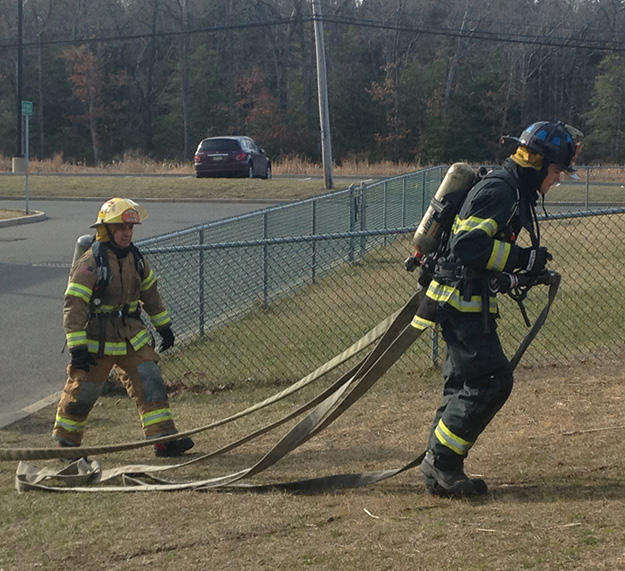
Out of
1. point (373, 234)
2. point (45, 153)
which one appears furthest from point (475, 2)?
point (373, 234)

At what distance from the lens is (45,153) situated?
66000mm

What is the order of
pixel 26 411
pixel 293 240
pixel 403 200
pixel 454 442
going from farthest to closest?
pixel 403 200, pixel 293 240, pixel 26 411, pixel 454 442

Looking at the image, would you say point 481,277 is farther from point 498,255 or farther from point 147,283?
point 147,283

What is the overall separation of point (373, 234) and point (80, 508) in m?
3.41

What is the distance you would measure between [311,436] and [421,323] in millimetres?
892

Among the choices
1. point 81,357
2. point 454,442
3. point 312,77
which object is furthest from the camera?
point 312,77

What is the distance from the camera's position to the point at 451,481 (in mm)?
4586

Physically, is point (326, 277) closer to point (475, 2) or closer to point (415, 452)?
point (415, 452)

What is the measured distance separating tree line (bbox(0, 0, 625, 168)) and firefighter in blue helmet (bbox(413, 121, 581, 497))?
5111cm

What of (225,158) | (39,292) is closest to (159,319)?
(39,292)

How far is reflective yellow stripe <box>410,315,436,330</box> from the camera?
462cm

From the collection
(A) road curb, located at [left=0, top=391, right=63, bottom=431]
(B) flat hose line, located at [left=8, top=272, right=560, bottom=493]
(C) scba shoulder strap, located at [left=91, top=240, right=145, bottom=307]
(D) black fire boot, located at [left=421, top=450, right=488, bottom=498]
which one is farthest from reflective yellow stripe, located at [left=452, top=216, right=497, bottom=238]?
(A) road curb, located at [left=0, top=391, right=63, bottom=431]

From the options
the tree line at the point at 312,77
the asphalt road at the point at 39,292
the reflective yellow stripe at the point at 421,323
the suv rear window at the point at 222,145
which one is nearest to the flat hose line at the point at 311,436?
the reflective yellow stripe at the point at 421,323

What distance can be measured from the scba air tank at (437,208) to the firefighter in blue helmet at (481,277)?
0.49ft
